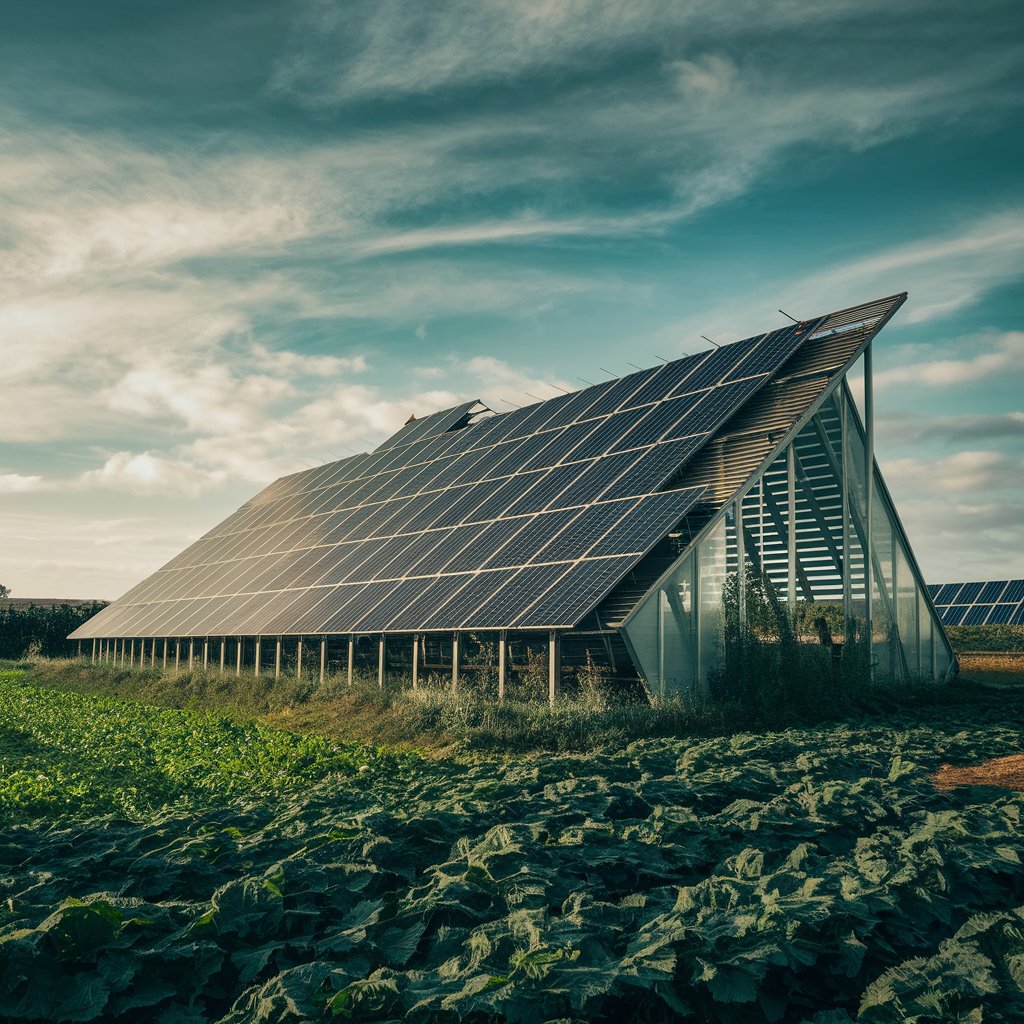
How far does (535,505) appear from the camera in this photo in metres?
25.4

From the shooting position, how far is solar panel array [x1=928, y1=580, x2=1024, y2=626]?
57.6m

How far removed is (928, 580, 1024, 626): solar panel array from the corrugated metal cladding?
3780cm

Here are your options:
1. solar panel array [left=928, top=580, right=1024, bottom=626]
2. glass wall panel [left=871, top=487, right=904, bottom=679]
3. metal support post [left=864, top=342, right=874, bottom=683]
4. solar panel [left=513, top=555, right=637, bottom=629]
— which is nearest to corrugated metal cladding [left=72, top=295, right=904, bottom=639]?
solar panel [left=513, top=555, right=637, bottom=629]

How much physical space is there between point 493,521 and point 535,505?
1.44 metres

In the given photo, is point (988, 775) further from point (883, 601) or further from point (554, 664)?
point (883, 601)

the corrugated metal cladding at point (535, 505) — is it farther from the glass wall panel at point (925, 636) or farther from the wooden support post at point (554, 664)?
the glass wall panel at point (925, 636)

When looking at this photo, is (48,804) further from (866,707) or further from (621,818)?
(866,707)

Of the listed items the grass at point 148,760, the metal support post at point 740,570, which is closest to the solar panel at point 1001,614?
the metal support post at point 740,570

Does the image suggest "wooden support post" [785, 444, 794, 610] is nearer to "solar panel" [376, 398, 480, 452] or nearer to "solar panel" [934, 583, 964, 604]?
"solar panel" [376, 398, 480, 452]

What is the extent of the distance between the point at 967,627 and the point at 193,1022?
2221 inches

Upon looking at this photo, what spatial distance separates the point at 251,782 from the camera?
14.4 meters

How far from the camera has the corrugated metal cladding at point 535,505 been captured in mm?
20859

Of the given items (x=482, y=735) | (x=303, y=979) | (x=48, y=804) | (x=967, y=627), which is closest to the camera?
(x=303, y=979)

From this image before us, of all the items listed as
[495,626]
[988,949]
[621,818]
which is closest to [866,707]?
[495,626]
